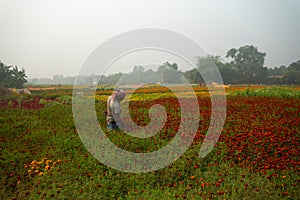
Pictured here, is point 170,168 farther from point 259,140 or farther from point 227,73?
point 227,73

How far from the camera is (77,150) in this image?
5996 mm

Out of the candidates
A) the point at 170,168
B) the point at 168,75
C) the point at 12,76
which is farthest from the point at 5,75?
the point at 170,168

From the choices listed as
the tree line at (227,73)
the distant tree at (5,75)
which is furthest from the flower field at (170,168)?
the distant tree at (5,75)

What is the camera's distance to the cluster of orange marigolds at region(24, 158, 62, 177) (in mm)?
5067

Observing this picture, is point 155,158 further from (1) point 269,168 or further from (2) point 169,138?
(1) point 269,168

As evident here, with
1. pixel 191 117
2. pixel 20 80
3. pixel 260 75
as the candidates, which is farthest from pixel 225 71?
pixel 191 117

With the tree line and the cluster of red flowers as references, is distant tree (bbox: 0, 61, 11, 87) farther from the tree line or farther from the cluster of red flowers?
the cluster of red flowers

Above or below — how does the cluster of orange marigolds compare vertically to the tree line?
below

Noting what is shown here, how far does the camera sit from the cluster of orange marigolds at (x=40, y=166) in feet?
16.6

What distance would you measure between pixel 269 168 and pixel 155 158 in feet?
6.61

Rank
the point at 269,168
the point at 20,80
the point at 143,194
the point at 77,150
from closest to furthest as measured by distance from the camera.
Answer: the point at 143,194, the point at 269,168, the point at 77,150, the point at 20,80

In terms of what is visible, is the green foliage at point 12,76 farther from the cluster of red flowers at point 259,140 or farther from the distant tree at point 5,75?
the cluster of red flowers at point 259,140

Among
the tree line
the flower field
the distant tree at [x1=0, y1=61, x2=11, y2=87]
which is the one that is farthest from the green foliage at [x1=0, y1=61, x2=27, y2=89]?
the flower field

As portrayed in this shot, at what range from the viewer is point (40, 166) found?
17.3 ft
